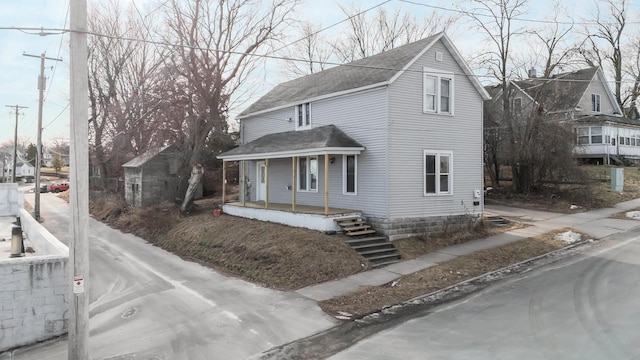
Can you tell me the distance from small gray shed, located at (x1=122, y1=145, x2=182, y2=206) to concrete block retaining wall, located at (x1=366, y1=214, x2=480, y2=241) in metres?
16.1

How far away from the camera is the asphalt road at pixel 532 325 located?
6680 millimetres

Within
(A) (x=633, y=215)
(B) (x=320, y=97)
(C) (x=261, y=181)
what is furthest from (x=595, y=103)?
(C) (x=261, y=181)

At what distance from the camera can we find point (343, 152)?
51.0 feet

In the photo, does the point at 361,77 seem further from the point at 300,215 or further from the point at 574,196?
the point at 574,196

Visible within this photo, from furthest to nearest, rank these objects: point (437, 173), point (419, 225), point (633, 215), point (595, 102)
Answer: point (595, 102), point (633, 215), point (437, 173), point (419, 225)

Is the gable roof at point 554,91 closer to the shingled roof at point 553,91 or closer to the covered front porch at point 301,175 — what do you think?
the shingled roof at point 553,91

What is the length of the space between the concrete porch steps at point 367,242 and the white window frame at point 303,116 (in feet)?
19.7

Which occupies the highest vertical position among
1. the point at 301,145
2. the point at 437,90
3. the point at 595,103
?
the point at 595,103

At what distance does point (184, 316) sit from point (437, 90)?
1217 cm

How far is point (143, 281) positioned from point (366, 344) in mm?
8143

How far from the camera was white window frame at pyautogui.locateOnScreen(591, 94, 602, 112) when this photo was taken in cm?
3773

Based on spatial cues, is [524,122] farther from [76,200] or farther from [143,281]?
[76,200]

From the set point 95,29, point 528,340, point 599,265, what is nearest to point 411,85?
point 599,265

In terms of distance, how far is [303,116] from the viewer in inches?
779
